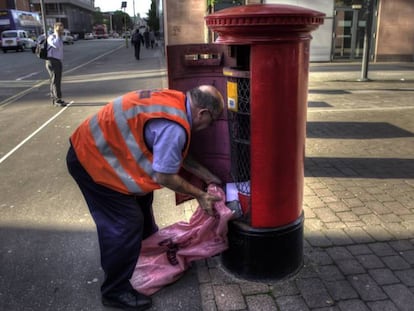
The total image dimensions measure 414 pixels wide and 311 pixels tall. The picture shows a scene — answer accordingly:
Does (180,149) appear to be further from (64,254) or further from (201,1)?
(201,1)

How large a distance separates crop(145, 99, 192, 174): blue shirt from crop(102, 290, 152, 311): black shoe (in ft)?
2.99

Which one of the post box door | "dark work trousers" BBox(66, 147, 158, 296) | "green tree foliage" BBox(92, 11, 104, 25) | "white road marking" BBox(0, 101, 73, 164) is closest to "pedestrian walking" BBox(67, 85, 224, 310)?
"dark work trousers" BBox(66, 147, 158, 296)

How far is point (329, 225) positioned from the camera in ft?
12.4

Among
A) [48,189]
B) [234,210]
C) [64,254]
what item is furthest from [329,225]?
[48,189]

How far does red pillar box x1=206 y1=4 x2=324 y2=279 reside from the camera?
2.59 m

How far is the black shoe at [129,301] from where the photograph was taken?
9.11 feet

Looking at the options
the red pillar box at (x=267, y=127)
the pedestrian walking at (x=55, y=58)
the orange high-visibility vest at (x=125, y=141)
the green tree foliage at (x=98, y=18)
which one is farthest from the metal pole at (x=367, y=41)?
the green tree foliage at (x=98, y=18)

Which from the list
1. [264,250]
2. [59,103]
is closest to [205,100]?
[264,250]

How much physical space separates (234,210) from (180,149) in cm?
77

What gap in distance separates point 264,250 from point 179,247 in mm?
618

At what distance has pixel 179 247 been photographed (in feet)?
10.5

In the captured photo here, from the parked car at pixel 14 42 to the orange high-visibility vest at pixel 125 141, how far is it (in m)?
40.6

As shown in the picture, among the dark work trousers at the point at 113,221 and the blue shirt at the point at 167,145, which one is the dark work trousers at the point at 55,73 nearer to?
the dark work trousers at the point at 113,221

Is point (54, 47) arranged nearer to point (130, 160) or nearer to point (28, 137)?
point (28, 137)
